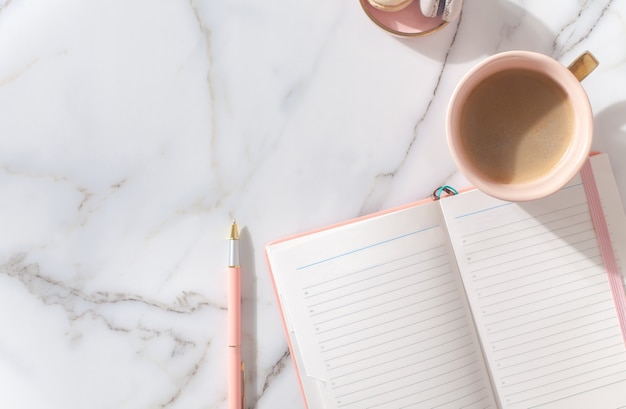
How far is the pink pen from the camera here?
66cm

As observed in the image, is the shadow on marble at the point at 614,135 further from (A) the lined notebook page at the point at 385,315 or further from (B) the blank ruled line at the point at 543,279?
(A) the lined notebook page at the point at 385,315

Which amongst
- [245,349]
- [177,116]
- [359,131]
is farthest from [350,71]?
[245,349]

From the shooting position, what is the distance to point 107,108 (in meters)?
0.68

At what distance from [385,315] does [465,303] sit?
0.30 feet

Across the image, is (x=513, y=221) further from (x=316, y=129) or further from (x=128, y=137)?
(x=128, y=137)

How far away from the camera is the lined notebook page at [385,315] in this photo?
0.63 meters

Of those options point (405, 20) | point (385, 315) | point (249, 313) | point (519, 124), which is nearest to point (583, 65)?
point (519, 124)

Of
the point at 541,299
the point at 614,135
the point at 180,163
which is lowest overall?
the point at 541,299

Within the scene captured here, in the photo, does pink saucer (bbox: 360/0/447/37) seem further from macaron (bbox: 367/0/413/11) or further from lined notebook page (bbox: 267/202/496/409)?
lined notebook page (bbox: 267/202/496/409)

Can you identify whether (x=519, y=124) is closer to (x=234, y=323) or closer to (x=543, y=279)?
(x=543, y=279)

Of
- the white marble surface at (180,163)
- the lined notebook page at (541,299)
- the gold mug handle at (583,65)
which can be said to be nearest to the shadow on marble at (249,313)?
the white marble surface at (180,163)

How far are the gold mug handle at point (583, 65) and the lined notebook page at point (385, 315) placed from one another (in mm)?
197

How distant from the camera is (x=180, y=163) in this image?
68cm

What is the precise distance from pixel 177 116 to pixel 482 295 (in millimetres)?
409
